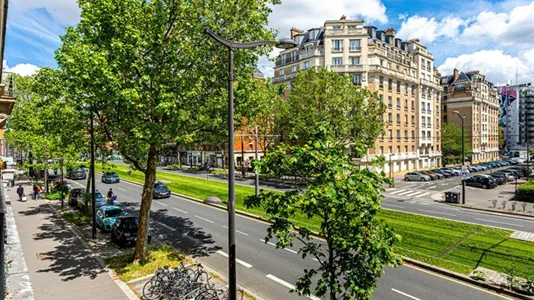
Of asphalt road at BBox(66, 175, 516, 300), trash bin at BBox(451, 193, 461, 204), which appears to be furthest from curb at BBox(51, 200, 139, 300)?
trash bin at BBox(451, 193, 461, 204)

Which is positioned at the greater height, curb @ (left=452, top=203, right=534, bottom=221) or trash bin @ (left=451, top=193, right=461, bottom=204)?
trash bin @ (left=451, top=193, right=461, bottom=204)

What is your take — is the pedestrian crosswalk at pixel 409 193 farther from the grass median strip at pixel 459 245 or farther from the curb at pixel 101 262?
the curb at pixel 101 262

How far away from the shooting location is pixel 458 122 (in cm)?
8688

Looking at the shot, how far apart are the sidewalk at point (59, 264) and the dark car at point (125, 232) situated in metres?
1.49

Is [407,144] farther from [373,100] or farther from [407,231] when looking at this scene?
[407,231]

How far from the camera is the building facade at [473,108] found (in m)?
82.2

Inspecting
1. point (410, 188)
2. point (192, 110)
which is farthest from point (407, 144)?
point (192, 110)

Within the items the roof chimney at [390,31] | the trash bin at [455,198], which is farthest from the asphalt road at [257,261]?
the roof chimney at [390,31]

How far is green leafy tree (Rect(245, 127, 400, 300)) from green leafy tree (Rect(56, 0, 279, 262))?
5612 mm

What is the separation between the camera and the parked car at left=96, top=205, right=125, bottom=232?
754 inches

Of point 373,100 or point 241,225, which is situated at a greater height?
point 373,100

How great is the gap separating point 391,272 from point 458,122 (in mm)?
87939

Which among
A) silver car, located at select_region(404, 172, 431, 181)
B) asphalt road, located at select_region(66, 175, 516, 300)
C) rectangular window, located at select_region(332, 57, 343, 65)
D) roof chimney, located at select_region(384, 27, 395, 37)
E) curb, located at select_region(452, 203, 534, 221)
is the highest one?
roof chimney, located at select_region(384, 27, 395, 37)

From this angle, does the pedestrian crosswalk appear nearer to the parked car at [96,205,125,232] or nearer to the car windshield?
the car windshield
